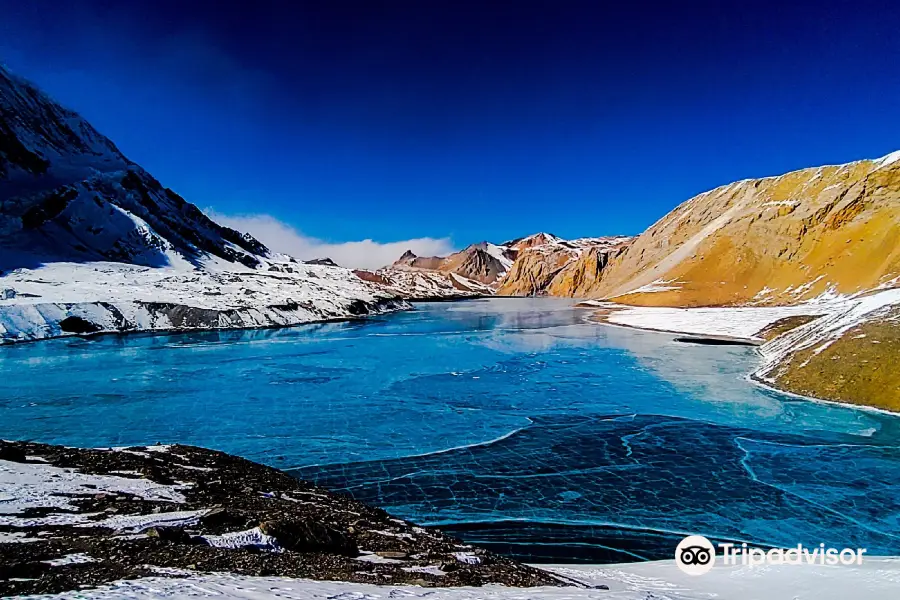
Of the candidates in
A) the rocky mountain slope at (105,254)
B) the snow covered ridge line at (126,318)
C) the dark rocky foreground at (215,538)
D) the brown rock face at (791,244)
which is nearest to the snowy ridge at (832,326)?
the dark rocky foreground at (215,538)

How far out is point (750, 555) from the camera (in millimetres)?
10516

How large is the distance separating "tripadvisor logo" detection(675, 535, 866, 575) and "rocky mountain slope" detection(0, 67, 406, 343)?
62.0 metres

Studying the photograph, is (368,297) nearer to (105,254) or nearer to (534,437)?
(105,254)

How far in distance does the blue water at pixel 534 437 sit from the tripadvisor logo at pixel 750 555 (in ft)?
1.34

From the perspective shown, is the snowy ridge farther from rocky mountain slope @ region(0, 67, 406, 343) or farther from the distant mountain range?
rocky mountain slope @ region(0, 67, 406, 343)

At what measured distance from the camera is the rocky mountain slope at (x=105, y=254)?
207 feet

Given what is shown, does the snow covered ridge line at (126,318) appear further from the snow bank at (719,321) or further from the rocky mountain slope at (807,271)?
the rocky mountain slope at (807,271)

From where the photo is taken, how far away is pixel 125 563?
6.00 metres

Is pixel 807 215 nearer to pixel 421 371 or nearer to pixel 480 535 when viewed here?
pixel 421 371

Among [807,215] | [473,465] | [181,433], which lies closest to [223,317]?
[181,433]

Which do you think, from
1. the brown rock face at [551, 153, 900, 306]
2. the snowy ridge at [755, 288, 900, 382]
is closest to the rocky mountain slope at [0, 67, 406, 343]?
the brown rock face at [551, 153, 900, 306]

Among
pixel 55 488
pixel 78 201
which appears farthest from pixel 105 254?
pixel 55 488

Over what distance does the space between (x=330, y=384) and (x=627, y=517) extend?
825 inches

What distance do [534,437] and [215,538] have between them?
13.5 metres
